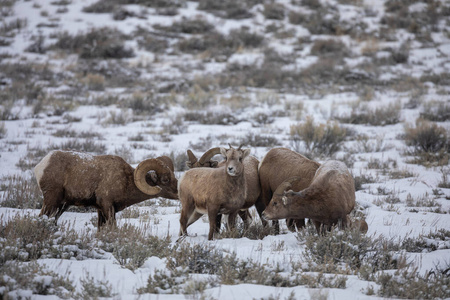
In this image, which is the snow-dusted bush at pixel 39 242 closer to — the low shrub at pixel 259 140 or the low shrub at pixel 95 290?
the low shrub at pixel 95 290

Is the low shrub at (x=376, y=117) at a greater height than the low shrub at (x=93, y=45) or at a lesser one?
lesser

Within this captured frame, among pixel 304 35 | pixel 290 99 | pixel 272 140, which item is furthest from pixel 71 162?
pixel 304 35

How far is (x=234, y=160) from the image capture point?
595 centimetres

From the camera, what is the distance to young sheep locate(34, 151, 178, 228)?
6.06 m

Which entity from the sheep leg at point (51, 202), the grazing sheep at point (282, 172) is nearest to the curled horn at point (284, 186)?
the grazing sheep at point (282, 172)

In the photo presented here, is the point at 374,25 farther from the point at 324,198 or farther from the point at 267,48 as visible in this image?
the point at 324,198

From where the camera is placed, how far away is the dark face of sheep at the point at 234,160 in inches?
230

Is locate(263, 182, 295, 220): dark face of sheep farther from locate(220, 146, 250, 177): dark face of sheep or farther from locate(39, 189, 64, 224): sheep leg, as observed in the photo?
locate(39, 189, 64, 224): sheep leg

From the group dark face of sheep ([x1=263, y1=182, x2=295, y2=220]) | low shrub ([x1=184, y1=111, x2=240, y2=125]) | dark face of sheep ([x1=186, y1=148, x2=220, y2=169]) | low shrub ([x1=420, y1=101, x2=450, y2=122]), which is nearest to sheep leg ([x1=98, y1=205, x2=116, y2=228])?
dark face of sheep ([x1=186, y1=148, x2=220, y2=169])

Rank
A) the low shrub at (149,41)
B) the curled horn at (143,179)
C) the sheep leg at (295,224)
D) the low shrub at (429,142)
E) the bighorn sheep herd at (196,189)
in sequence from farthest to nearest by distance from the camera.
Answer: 1. the low shrub at (149,41)
2. the low shrub at (429,142)
3. the sheep leg at (295,224)
4. the curled horn at (143,179)
5. the bighorn sheep herd at (196,189)

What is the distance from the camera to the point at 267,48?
26.8 m

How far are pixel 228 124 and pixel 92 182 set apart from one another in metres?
9.88

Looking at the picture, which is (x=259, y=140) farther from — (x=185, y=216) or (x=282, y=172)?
(x=185, y=216)

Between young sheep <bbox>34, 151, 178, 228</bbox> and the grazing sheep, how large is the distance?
5.61 ft
